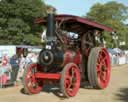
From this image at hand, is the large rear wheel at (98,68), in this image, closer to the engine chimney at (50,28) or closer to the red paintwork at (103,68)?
the red paintwork at (103,68)

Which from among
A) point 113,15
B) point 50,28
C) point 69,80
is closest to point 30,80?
point 69,80

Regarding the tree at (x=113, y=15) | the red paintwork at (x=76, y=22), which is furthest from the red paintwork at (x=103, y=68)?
the tree at (x=113, y=15)

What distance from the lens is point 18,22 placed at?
155 ft

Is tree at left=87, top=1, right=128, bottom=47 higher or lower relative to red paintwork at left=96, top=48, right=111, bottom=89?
higher

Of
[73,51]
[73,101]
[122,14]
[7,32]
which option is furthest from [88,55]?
[122,14]

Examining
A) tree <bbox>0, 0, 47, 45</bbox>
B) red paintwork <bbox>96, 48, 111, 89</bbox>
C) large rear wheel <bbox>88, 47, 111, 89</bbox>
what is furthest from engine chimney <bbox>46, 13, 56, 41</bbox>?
tree <bbox>0, 0, 47, 45</bbox>

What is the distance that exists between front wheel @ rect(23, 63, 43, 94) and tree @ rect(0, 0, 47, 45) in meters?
34.2

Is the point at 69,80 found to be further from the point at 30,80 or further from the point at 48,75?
the point at 30,80

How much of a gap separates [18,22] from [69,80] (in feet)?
117

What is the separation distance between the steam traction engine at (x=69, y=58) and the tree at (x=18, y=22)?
32.8m

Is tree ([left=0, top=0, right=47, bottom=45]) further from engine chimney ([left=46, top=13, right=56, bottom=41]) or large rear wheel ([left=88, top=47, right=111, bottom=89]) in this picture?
engine chimney ([left=46, top=13, right=56, bottom=41])

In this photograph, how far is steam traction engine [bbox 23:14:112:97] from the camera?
1235 centimetres

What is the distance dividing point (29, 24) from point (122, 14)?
1284 inches

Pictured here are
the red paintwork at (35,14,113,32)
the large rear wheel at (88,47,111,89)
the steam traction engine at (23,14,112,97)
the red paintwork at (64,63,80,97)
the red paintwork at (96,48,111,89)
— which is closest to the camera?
the red paintwork at (64,63,80,97)
